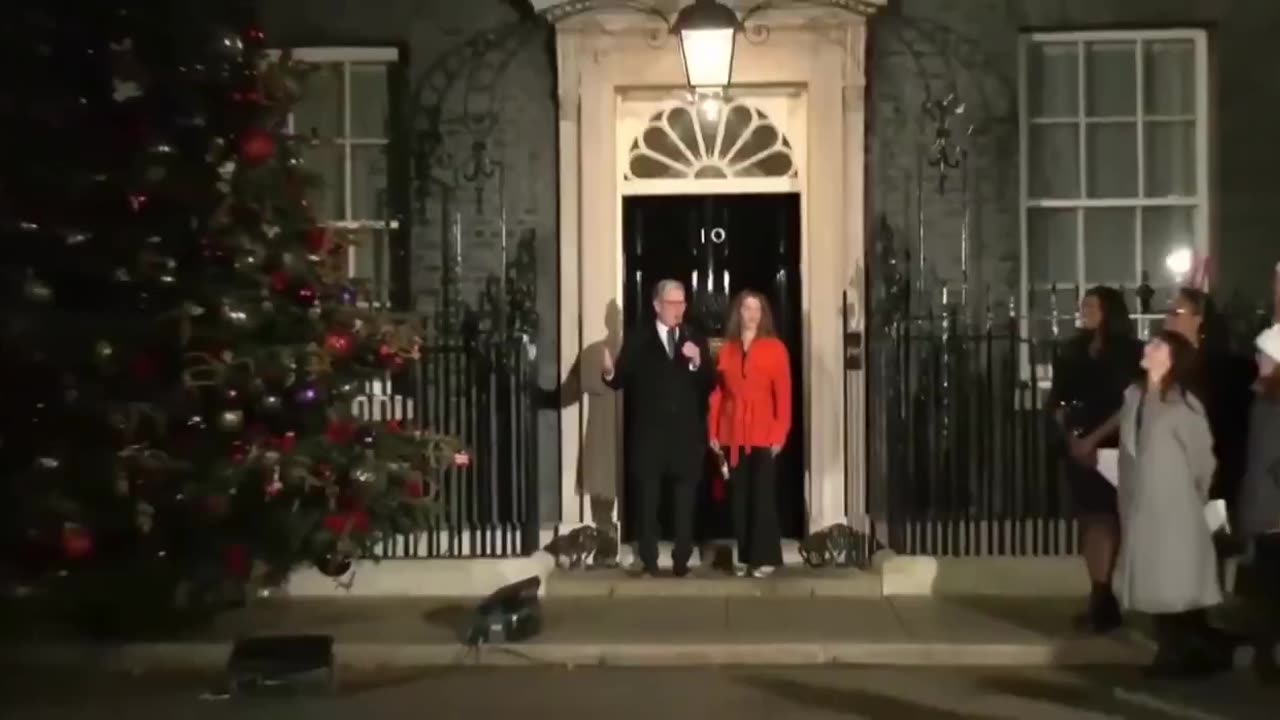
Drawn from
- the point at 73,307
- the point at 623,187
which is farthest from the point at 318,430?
the point at 623,187

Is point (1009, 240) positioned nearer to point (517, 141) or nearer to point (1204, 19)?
point (1204, 19)

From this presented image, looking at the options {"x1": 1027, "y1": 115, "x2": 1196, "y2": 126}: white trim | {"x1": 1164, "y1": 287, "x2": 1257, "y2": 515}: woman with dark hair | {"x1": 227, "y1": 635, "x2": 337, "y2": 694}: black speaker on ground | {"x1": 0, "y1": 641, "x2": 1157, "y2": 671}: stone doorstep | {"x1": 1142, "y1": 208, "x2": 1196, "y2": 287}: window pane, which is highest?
{"x1": 1027, "y1": 115, "x2": 1196, "y2": 126}: white trim

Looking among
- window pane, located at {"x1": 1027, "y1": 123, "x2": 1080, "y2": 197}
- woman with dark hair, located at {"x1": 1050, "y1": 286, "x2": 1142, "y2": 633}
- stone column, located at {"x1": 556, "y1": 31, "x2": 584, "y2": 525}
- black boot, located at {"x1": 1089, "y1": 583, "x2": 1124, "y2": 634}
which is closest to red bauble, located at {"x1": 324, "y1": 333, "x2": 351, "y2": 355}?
stone column, located at {"x1": 556, "y1": 31, "x2": 584, "y2": 525}

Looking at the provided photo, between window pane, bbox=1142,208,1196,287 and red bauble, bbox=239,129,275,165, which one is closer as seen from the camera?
red bauble, bbox=239,129,275,165

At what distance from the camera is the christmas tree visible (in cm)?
779

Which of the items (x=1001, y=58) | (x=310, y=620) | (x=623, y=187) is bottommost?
(x=310, y=620)

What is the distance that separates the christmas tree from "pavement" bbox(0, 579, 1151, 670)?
17.0 inches

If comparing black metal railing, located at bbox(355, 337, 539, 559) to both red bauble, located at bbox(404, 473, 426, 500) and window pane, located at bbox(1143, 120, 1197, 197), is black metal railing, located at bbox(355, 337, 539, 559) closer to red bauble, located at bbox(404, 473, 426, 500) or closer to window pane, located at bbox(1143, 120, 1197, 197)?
red bauble, located at bbox(404, 473, 426, 500)

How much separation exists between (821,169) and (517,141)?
2095 millimetres

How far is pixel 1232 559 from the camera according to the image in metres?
8.99

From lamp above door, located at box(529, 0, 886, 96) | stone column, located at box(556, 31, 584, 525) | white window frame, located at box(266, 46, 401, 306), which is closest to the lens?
lamp above door, located at box(529, 0, 886, 96)

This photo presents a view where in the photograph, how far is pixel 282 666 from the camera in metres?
7.46

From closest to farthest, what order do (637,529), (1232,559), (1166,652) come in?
1. (1166,652)
2. (1232,559)
3. (637,529)

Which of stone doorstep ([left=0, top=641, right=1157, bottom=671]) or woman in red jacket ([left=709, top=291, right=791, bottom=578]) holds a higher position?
woman in red jacket ([left=709, top=291, right=791, bottom=578])
